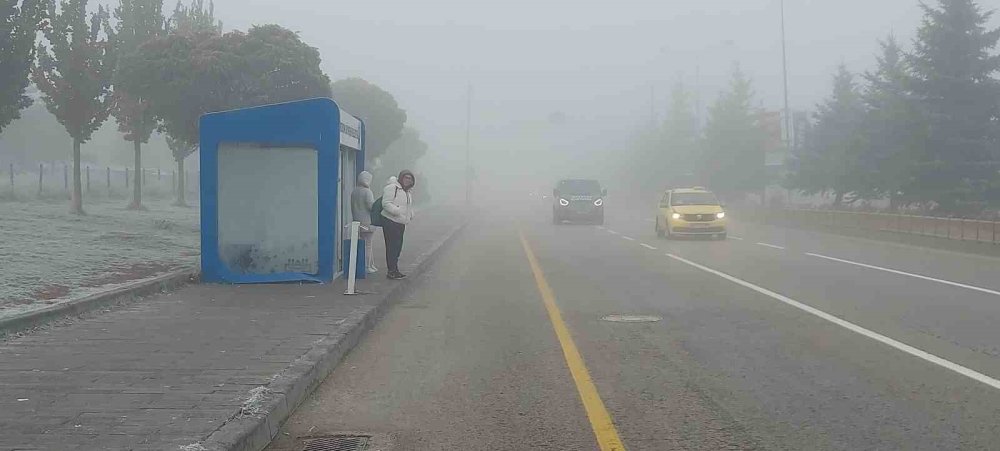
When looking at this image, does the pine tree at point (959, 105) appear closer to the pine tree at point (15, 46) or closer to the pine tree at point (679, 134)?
the pine tree at point (15, 46)

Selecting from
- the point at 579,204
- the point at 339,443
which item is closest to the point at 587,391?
the point at 339,443

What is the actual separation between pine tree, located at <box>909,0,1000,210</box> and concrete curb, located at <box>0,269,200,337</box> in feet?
81.4

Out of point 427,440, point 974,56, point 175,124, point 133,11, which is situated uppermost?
point 133,11

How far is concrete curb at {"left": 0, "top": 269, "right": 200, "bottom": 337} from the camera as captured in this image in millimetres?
8906

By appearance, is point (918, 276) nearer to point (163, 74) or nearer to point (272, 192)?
point (272, 192)

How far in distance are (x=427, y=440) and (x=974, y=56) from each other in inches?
1165

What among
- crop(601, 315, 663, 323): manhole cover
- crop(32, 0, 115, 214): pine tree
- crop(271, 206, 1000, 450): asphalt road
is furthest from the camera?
crop(32, 0, 115, 214): pine tree

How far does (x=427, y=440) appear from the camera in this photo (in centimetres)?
577

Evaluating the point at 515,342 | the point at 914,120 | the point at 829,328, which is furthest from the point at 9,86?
the point at 914,120

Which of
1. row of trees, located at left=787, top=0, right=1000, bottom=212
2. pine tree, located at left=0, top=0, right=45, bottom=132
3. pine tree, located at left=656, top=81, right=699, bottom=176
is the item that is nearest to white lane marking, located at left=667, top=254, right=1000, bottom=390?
pine tree, located at left=0, top=0, right=45, bottom=132

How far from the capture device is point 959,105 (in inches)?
1169

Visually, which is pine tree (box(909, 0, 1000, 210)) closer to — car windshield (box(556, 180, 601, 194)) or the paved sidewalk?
car windshield (box(556, 180, 601, 194))

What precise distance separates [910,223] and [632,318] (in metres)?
18.6

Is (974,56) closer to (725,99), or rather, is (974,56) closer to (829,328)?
(829,328)
